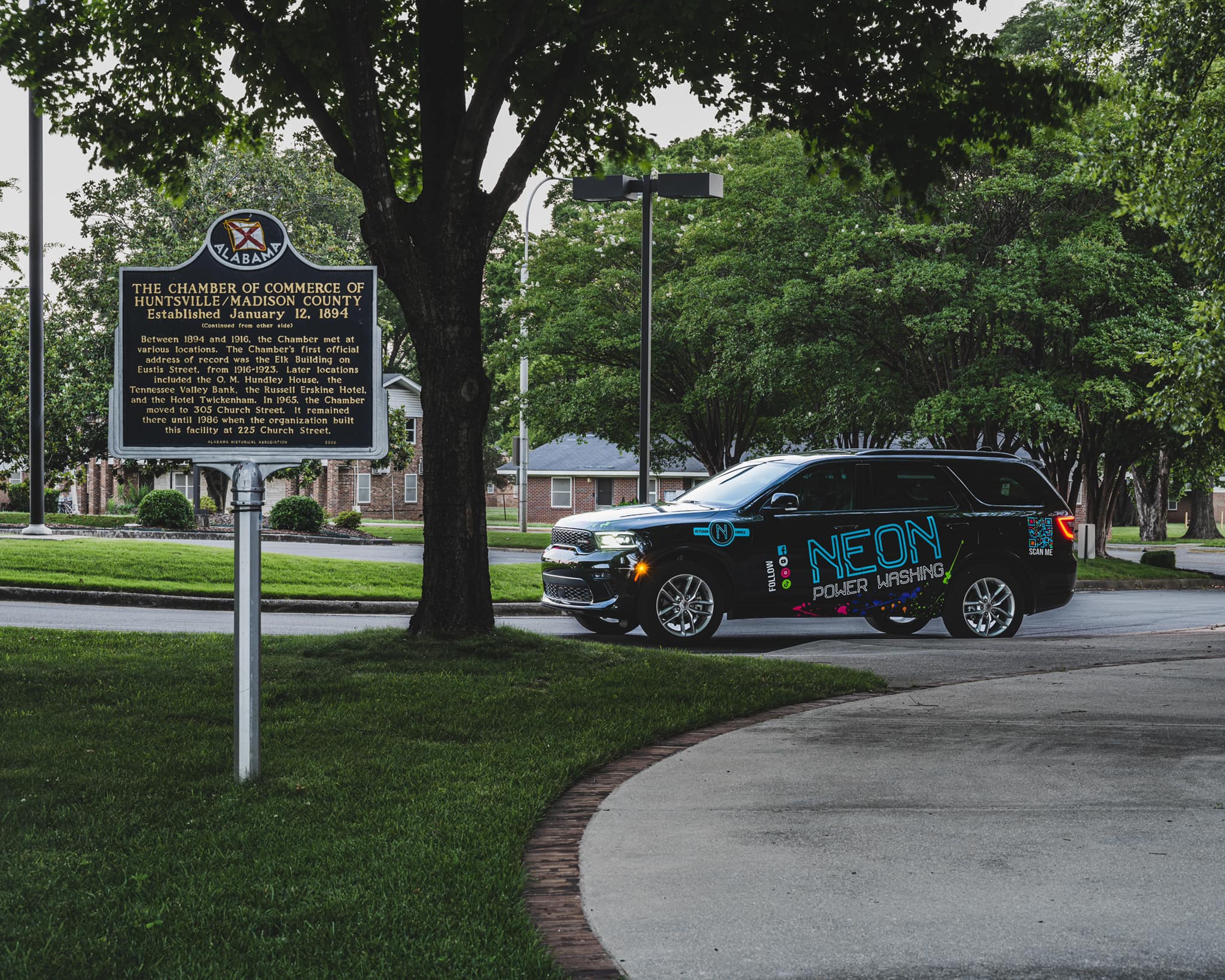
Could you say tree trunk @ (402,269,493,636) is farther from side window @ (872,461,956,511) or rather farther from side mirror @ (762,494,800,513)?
side window @ (872,461,956,511)

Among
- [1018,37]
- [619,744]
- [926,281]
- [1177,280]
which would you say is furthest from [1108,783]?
[1018,37]

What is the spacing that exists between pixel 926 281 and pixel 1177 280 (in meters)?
6.53

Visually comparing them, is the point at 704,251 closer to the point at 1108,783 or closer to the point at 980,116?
Answer: the point at 980,116

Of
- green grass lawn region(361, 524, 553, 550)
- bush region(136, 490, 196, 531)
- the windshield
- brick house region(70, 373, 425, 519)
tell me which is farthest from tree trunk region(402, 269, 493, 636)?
brick house region(70, 373, 425, 519)

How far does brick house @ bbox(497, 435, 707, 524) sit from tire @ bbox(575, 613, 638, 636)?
38383mm

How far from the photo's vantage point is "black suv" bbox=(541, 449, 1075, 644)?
40.5 feet

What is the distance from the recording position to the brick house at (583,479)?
5369 cm

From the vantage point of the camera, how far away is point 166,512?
33.0 m

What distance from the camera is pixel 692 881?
4.71 meters

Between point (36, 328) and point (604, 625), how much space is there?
1470 cm

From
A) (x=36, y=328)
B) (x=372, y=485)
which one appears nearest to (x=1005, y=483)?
(x=36, y=328)

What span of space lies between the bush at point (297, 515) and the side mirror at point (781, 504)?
2464cm

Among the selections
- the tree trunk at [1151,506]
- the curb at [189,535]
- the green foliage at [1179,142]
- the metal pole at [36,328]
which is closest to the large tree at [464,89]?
the green foliage at [1179,142]

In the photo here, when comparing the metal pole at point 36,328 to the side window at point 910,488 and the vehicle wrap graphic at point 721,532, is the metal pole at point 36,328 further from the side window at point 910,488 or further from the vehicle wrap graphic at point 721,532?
the side window at point 910,488
